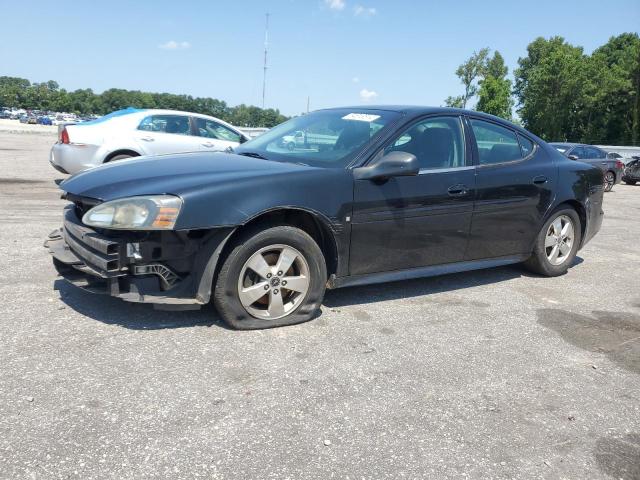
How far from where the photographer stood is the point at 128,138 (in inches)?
341

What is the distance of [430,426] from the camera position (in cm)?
261

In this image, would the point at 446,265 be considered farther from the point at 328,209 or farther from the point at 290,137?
the point at 290,137

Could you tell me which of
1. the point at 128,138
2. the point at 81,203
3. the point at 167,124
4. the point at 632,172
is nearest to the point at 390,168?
the point at 81,203

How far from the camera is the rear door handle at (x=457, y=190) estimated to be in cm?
434

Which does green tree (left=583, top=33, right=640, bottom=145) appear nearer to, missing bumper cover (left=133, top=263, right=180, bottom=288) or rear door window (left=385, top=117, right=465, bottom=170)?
rear door window (left=385, top=117, right=465, bottom=170)

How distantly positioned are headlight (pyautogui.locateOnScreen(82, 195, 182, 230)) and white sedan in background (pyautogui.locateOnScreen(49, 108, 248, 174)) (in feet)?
15.8

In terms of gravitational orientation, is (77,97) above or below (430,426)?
above

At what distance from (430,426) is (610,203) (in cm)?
1286

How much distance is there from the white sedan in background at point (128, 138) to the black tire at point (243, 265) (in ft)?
15.5

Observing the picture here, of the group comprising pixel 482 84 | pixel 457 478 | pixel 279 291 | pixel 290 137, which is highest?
pixel 482 84

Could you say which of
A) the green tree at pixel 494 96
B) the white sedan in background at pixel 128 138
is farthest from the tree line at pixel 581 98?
the white sedan in background at pixel 128 138

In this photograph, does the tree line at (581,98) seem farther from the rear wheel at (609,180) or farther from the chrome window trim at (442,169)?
the chrome window trim at (442,169)

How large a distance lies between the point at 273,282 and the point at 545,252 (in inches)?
122

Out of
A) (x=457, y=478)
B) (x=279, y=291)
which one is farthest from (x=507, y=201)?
(x=457, y=478)
